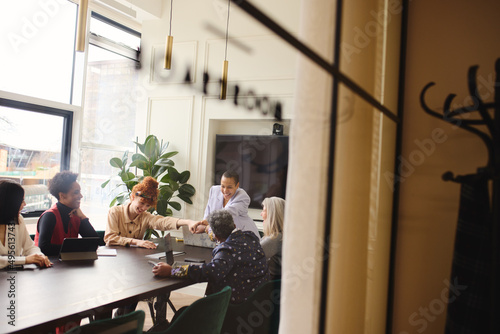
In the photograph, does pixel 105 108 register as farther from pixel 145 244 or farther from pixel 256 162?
pixel 145 244

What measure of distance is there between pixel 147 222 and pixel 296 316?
8.73 ft

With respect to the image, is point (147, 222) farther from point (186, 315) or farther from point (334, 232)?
point (334, 232)

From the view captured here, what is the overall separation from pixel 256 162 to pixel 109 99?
2.10m

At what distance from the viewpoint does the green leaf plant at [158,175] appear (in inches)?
190

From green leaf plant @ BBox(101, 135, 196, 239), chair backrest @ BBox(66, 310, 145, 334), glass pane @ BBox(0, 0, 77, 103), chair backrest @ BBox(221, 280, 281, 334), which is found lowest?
chair backrest @ BBox(221, 280, 281, 334)

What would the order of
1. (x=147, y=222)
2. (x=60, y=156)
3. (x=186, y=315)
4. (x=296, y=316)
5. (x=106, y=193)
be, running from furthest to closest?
(x=106, y=193)
(x=60, y=156)
(x=147, y=222)
(x=186, y=315)
(x=296, y=316)

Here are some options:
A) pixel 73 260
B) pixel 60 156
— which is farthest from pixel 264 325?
pixel 60 156

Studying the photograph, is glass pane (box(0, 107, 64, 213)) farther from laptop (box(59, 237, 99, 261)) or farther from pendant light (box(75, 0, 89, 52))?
pendant light (box(75, 0, 89, 52))

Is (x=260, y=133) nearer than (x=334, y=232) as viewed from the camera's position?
No

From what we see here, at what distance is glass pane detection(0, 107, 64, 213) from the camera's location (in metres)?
4.01

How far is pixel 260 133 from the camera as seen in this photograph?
4.90 metres

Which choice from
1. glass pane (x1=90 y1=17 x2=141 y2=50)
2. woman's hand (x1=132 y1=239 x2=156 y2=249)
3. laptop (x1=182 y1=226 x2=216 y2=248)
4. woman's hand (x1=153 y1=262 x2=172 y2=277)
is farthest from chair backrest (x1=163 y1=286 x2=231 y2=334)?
glass pane (x1=90 y1=17 x2=141 y2=50)

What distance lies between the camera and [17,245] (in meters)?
2.40

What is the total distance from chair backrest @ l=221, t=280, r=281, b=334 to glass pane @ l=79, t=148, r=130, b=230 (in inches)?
127
